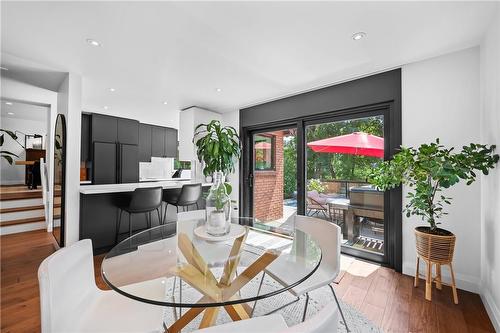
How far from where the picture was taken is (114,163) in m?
5.09

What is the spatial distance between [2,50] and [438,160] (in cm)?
445

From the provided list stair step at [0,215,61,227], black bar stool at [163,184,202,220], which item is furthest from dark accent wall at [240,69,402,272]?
stair step at [0,215,61,227]

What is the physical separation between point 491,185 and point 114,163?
6063 millimetres

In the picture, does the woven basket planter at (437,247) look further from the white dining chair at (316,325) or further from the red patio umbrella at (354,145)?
the white dining chair at (316,325)

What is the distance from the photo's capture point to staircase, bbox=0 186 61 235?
387 centimetres

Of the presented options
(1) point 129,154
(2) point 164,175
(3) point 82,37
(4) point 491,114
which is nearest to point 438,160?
(4) point 491,114

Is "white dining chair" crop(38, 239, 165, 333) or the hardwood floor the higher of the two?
"white dining chair" crop(38, 239, 165, 333)

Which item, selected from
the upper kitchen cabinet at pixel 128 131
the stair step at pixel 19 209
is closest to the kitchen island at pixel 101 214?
the stair step at pixel 19 209

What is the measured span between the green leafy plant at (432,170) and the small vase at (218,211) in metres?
1.64

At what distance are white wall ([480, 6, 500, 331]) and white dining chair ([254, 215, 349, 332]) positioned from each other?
1226 mm

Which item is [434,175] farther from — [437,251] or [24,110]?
[24,110]

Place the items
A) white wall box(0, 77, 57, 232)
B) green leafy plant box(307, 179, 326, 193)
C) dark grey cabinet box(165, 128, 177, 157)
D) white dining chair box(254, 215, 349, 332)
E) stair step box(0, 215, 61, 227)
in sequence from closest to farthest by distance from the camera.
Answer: white dining chair box(254, 215, 349, 332), white wall box(0, 77, 57, 232), green leafy plant box(307, 179, 326, 193), stair step box(0, 215, 61, 227), dark grey cabinet box(165, 128, 177, 157)

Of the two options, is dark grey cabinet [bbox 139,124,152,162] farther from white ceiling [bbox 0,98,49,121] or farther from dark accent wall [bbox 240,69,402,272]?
dark accent wall [bbox 240,69,402,272]

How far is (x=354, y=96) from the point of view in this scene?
2.99 meters
